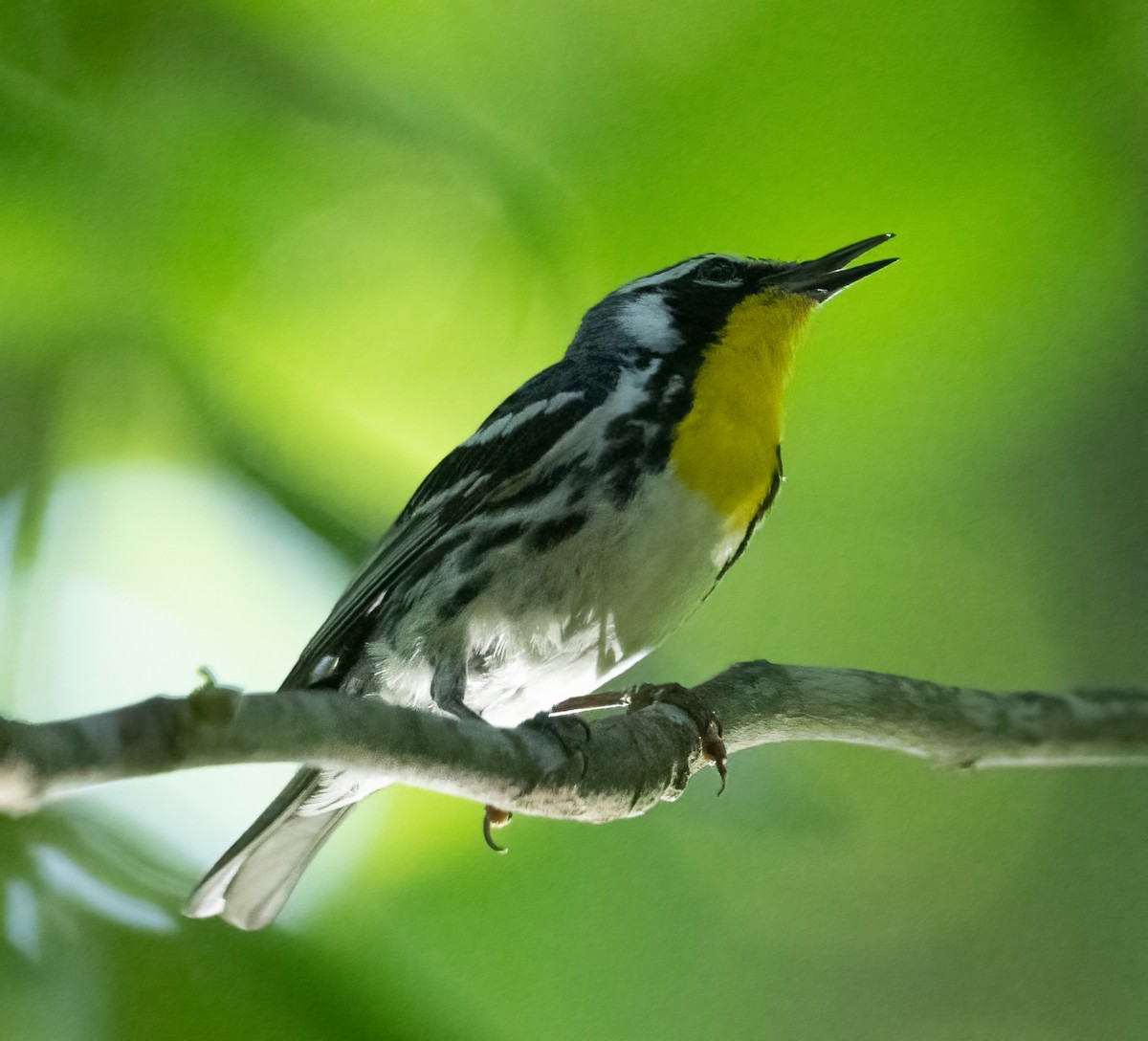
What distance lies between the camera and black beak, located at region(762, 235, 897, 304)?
54.3 inches

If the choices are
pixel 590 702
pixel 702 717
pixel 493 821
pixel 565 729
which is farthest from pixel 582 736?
pixel 590 702

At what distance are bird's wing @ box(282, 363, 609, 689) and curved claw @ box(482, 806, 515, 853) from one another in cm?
26

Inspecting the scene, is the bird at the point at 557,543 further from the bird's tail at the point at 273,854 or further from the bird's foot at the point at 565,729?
the bird's foot at the point at 565,729

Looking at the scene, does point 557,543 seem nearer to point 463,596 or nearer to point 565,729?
point 463,596

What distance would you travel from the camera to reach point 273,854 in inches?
56.7

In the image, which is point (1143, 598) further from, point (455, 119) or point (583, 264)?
point (455, 119)

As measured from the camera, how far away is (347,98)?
4.51 feet

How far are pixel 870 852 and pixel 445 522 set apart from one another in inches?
27.1

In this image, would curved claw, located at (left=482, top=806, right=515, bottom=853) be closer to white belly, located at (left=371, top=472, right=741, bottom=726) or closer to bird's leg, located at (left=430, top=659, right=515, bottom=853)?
bird's leg, located at (left=430, top=659, right=515, bottom=853)

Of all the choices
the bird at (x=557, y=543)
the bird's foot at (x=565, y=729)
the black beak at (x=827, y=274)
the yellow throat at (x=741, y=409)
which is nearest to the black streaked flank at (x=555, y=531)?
the bird at (x=557, y=543)

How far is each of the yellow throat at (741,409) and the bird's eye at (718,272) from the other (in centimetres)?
5

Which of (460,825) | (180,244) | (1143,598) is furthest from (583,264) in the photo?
(1143,598)

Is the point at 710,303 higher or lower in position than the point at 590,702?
higher

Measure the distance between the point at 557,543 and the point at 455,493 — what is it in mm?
182
